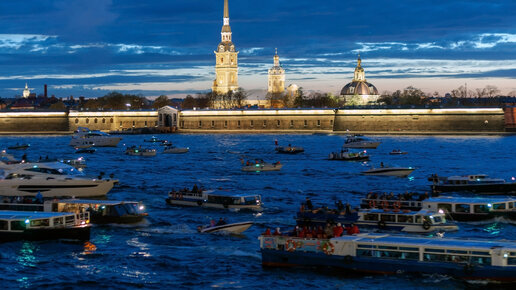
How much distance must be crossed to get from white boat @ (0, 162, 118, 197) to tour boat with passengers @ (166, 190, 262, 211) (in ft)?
10.9

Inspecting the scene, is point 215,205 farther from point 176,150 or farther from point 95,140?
point 95,140

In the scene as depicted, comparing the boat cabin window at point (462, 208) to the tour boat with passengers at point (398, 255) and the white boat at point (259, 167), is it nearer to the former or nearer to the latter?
the tour boat with passengers at point (398, 255)

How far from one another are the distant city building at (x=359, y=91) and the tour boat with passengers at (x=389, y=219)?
147637mm

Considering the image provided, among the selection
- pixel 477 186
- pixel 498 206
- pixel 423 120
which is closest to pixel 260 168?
pixel 477 186

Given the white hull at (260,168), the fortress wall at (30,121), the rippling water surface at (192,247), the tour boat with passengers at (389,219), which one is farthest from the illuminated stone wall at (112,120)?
the tour boat with passengers at (389,219)

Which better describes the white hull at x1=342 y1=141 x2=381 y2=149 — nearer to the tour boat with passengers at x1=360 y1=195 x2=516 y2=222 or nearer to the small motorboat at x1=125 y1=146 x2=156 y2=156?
the small motorboat at x1=125 y1=146 x2=156 y2=156

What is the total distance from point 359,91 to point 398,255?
15853 cm

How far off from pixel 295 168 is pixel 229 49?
5313 inches

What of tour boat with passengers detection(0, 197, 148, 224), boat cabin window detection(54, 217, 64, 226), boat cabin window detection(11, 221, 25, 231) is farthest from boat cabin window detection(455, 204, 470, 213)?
boat cabin window detection(11, 221, 25, 231)

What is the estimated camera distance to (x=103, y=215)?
29.1m

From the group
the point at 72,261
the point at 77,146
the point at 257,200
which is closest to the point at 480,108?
the point at 77,146

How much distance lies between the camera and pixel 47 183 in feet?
115

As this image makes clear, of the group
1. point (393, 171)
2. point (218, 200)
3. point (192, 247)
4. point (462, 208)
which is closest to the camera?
point (192, 247)

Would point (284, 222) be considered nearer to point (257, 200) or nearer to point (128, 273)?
point (257, 200)
